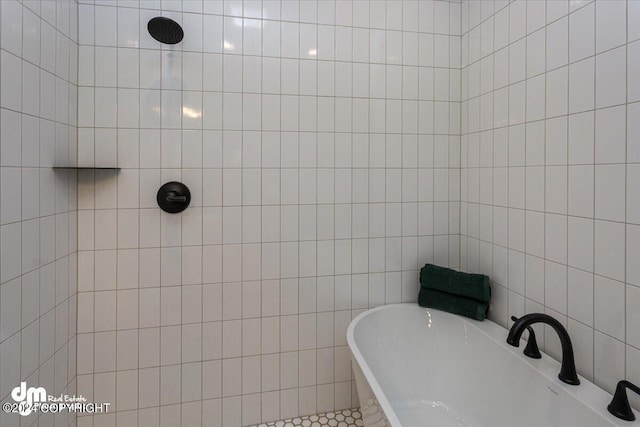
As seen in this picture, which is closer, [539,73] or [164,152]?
[539,73]

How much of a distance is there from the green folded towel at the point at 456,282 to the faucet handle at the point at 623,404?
0.64m

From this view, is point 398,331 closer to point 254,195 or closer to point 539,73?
point 254,195

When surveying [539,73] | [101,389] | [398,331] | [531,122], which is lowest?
[101,389]

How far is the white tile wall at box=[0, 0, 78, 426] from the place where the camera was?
1.06m

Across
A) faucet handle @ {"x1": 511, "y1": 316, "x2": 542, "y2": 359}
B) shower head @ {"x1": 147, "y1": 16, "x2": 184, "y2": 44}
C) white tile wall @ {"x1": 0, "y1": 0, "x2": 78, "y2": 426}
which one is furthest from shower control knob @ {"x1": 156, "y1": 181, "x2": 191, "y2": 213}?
faucet handle @ {"x1": 511, "y1": 316, "x2": 542, "y2": 359}

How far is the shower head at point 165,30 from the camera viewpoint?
1341 mm

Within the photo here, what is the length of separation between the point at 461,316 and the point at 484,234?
0.49 meters

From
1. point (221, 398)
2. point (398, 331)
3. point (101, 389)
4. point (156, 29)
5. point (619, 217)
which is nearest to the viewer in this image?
point (619, 217)

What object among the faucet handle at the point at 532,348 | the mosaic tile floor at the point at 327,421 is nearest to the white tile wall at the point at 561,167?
the faucet handle at the point at 532,348

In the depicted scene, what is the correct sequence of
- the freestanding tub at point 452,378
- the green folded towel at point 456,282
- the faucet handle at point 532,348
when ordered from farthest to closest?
the green folded towel at point 456,282, the faucet handle at point 532,348, the freestanding tub at point 452,378

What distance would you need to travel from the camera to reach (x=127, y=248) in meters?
1.53

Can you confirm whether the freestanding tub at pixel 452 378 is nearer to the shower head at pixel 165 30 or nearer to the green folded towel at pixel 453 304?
the green folded towel at pixel 453 304

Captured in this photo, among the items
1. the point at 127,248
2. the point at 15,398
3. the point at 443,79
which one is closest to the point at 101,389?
the point at 15,398

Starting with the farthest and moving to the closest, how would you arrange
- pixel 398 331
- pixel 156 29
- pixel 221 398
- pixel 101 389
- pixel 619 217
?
pixel 398 331 < pixel 221 398 < pixel 101 389 < pixel 156 29 < pixel 619 217
